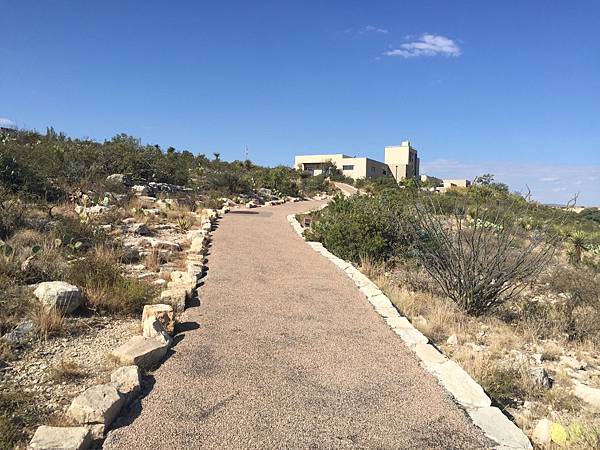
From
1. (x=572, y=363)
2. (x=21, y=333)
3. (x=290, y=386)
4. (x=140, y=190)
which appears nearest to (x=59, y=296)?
(x=21, y=333)

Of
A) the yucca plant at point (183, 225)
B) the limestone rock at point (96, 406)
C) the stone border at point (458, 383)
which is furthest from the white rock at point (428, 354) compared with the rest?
the yucca plant at point (183, 225)

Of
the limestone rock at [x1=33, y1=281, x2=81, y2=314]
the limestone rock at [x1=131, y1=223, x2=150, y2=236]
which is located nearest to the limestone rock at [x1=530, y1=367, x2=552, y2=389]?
the limestone rock at [x1=33, y1=281, x2=81, y2=314]

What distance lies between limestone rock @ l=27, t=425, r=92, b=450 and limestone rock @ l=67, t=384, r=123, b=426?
0.54 ft

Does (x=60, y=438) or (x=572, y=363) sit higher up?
(x=60, y=438)

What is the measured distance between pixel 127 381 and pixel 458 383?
3.00 metres

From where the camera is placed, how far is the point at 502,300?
24.9ft

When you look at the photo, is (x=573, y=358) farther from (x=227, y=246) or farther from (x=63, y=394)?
(x=227, y=246)

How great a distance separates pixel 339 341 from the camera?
5398 millimetres

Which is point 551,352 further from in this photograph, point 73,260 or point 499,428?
point 73,260

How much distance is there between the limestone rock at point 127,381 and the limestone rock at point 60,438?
0.56m

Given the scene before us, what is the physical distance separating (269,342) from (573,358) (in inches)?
155

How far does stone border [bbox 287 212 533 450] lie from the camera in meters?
3.60

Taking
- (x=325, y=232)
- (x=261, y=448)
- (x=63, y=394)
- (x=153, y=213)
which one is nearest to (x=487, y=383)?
(x=261, y=448)

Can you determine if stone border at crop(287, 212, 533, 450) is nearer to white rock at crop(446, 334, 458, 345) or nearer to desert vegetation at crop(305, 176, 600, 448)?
desert vegetation at crop(305, 176, 600, 448)
